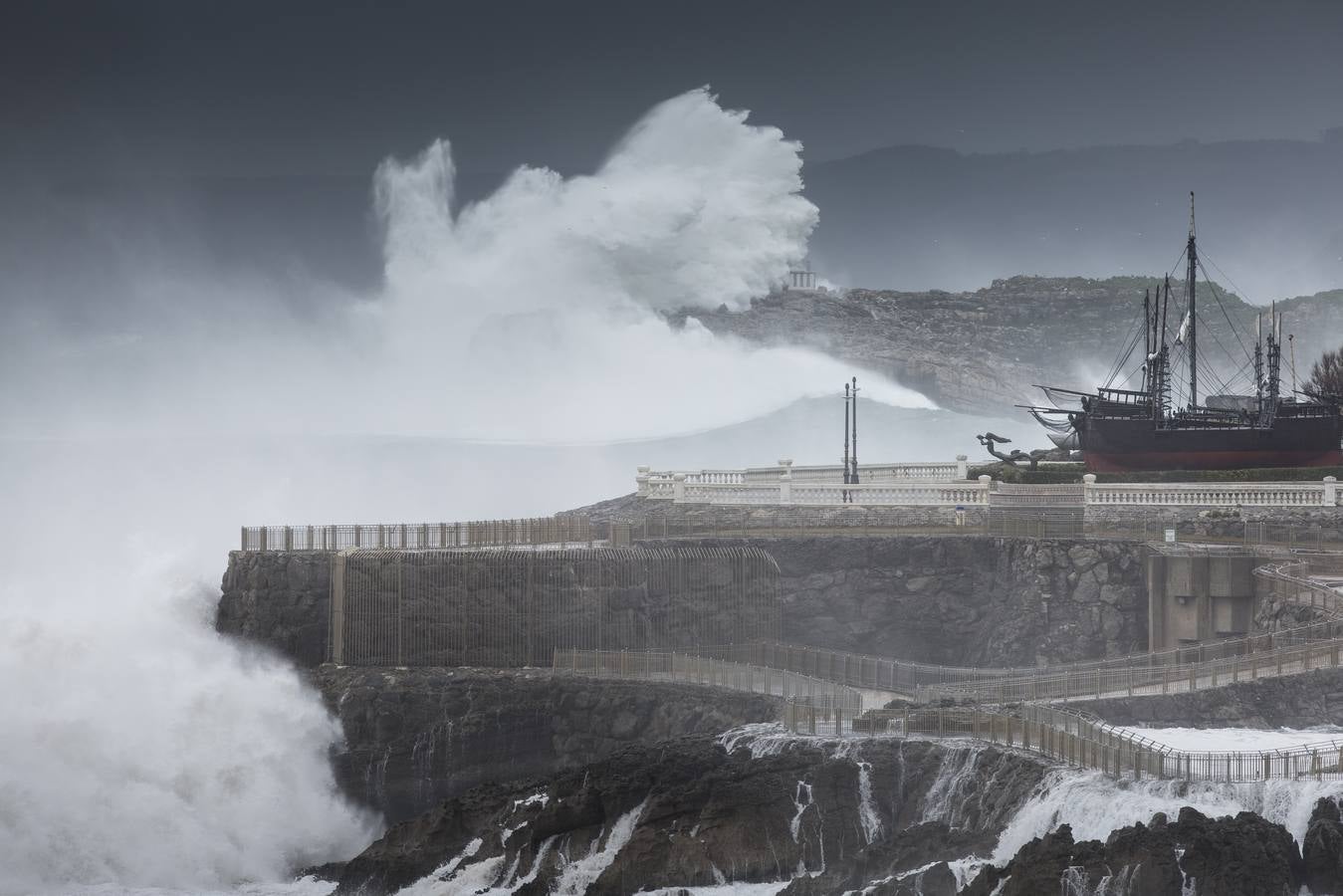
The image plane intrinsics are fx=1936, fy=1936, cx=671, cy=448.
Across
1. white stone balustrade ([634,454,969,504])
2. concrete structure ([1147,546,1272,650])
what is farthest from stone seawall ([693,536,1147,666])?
white stone balustrade ([634,454,969,504])

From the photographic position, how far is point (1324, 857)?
95.5ft

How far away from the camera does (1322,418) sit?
61.1 metres

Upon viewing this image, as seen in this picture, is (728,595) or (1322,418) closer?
(728,595)

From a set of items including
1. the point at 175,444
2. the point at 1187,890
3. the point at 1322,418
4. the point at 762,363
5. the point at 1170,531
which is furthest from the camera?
the point at 762,363

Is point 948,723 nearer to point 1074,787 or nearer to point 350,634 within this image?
point 1074,787

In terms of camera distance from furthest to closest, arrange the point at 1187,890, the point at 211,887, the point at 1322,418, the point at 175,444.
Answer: the point at 175,444 < the point at 1322,418 < the point at 211,887 < the point at 1187,890

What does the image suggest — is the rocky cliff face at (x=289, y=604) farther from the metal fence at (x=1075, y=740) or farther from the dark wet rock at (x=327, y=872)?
the metal fence at (x=1075, y=740)

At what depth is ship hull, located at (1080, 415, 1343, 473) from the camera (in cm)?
6050

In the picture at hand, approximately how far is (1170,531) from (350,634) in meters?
21.1

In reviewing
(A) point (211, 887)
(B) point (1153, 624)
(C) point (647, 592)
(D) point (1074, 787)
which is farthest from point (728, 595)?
(D) point (1074, 787)

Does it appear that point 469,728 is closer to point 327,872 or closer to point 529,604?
point 529,604

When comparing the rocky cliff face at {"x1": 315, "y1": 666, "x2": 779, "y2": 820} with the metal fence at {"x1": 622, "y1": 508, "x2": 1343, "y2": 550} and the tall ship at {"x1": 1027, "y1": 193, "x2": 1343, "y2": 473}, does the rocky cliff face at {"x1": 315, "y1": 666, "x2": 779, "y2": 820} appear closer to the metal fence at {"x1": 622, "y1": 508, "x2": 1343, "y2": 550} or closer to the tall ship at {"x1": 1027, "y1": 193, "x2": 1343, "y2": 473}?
the metal fence at {"x1": 622, "y1": 508, "x2": 1343, "y2": 550}

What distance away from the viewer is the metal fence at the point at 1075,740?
32.0 metres

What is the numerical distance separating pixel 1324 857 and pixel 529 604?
24.3 m
